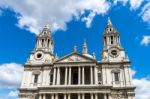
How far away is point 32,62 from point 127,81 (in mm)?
19811

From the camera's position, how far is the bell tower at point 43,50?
4362cm

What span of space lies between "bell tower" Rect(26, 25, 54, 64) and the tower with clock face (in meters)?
11.8

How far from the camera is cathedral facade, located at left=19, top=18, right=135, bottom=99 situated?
36594 millimetres

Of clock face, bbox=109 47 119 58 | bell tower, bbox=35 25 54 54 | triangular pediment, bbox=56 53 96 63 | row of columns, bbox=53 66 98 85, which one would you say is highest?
bell tower, bbox=35 25 54 54

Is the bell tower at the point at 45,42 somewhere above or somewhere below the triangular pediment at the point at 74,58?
above

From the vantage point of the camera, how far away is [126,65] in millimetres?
39469

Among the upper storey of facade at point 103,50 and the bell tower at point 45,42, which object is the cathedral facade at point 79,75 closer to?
the upper storey of facade at point 103,50

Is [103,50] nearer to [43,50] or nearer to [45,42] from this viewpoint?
[43,50]

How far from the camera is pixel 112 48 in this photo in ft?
139

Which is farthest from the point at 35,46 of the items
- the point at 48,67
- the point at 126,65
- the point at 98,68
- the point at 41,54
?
the point at 126,65

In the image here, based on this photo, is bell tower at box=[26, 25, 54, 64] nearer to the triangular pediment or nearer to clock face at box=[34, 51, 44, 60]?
clock face at box=[34, 51, 44, 60]

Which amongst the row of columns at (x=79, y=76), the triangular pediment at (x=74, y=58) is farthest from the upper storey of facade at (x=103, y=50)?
the row of columns at (x=79, y=76)

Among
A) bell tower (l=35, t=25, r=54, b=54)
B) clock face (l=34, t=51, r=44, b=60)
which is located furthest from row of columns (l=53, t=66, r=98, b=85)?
bell tower (l=35, t=25, r=54, b=54)

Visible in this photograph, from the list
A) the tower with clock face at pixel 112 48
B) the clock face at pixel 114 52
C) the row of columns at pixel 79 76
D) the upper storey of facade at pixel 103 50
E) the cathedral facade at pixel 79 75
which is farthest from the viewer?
the clock face at pixel 114 52
